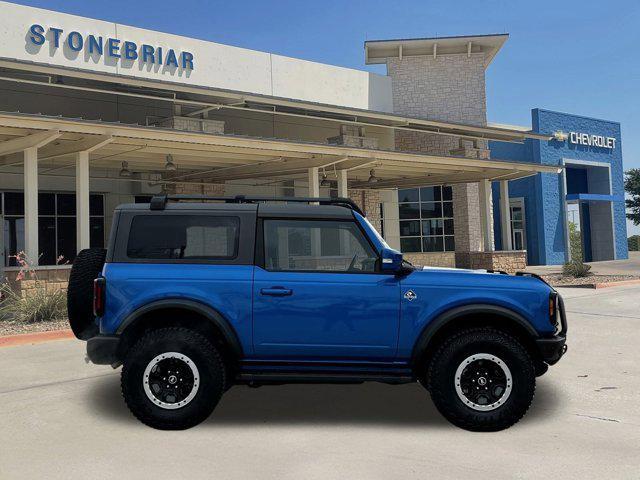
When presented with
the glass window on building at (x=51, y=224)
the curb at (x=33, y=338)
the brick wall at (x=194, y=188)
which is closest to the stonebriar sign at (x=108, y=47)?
the brick wall at (x=194, y=188)

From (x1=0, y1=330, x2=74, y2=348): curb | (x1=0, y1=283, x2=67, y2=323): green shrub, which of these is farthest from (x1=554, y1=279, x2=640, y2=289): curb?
(x1=0, y1=330, x2=74, y2=348): curb

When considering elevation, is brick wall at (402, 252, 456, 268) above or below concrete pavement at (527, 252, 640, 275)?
above

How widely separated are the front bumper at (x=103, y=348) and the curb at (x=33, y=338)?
564 cm

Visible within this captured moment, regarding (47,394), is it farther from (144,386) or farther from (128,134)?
(128,134)

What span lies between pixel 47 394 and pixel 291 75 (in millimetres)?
19111

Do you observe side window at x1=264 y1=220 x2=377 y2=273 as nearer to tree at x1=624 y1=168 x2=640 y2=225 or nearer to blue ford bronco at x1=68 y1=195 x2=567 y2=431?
blue ford bronco at x1=68 y1=195 x2=567 y2=431

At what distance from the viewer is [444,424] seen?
212 inches

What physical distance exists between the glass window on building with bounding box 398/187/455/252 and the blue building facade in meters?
6.41

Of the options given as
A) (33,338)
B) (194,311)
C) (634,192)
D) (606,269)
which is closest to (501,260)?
(606,269)

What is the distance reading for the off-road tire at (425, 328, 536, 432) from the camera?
17.0 feet

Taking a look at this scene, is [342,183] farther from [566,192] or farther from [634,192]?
[634,192]

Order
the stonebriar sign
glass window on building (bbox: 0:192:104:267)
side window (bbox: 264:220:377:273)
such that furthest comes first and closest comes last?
glass window on building (bbox: 0:192:104:267) → the stonebriar sign → side window (bbox: 264:220:377:273)

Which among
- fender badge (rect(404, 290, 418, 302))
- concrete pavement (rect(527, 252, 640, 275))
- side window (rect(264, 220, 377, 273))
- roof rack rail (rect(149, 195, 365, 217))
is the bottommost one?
concrete pavement (rect(527, 252, 640, 275))

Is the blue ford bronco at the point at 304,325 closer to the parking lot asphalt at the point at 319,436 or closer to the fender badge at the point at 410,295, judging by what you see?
the fender badge at the point at 410,295
